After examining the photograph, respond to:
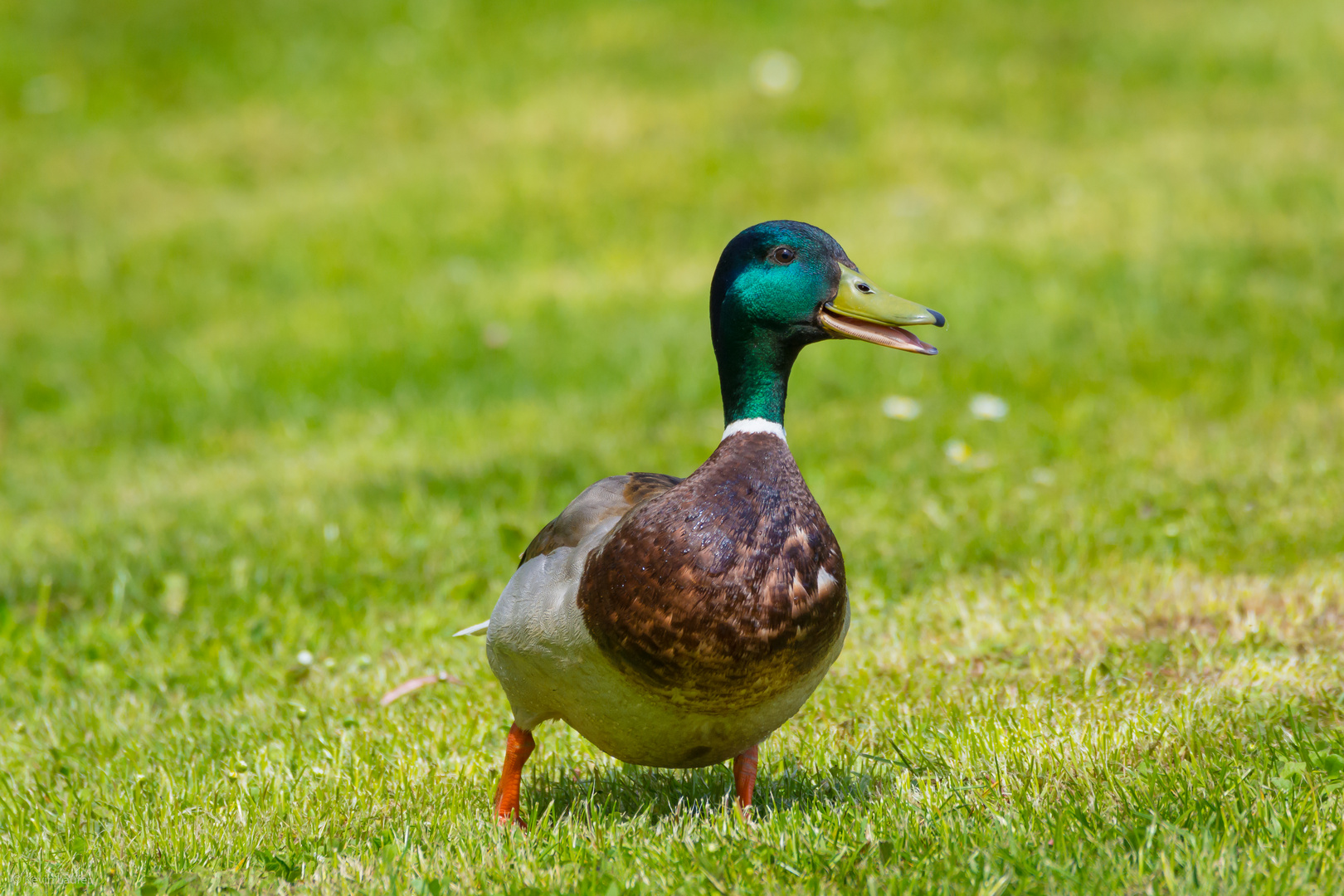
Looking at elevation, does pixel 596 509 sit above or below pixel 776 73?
below

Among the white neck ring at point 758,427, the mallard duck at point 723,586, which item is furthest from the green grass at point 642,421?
the white neck ring at point 758,427

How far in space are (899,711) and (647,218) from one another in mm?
6719

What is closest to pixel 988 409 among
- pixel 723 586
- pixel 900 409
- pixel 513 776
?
pixel 900 409

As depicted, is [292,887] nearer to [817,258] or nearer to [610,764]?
[610,764]

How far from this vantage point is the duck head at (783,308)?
10.5 feet

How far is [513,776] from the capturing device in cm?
340

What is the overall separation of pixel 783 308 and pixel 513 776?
1.32 meters

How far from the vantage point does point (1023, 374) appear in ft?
23.7

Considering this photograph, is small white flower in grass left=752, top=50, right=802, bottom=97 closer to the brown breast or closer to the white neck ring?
the white neck ring

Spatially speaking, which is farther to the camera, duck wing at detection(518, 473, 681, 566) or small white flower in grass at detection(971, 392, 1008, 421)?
small white flower in grass at detection(971, 392, 1008, 421)

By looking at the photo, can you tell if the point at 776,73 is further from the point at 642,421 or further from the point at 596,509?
the point at 596,509

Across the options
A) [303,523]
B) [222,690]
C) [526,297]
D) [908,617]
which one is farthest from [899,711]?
[526,297]

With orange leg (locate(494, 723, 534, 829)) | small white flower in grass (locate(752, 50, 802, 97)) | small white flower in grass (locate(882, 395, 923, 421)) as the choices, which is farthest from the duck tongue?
small white flower in grass (locate(752, 50, 802, 97))

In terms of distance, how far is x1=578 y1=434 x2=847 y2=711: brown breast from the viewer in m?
2.93
